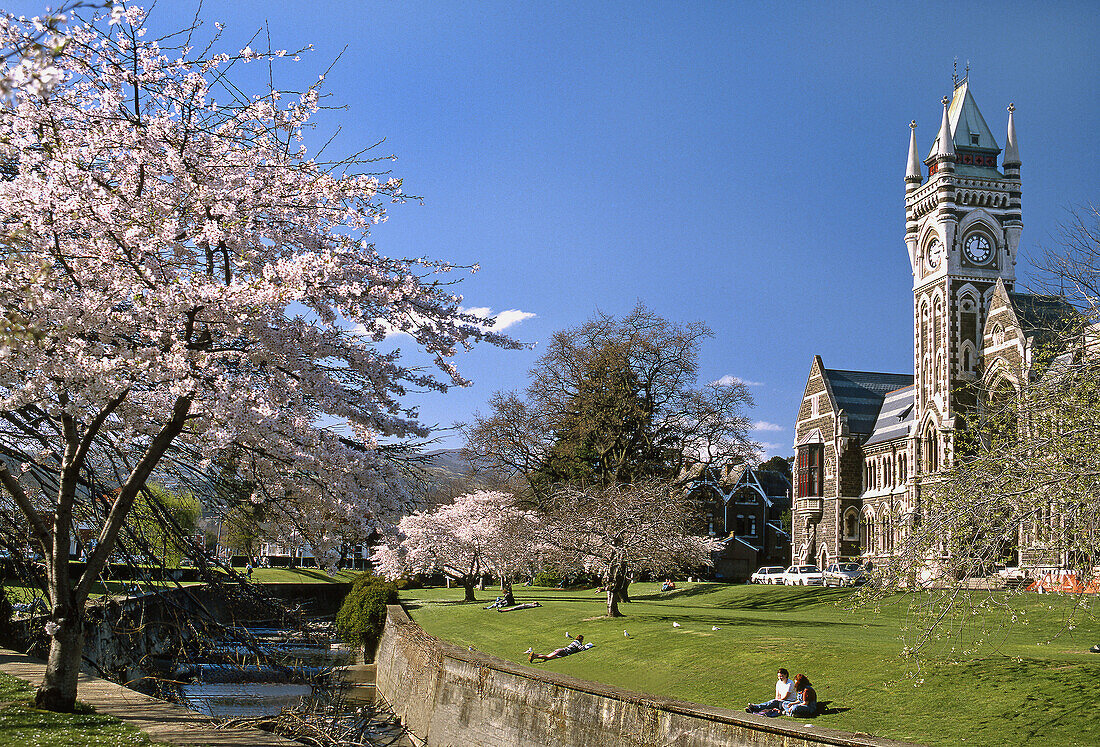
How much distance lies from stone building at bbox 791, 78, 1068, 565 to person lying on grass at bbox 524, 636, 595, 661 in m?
26.2

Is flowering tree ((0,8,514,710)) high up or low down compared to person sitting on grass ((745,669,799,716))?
up

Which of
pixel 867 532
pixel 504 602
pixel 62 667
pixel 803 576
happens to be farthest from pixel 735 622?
pixel 867 532

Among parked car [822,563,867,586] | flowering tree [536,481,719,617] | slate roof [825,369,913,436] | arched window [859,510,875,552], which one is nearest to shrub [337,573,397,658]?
flowering tree [536,481,719,617]

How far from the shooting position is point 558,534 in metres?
34.0

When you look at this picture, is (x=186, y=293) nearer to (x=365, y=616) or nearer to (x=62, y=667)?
(x=62, y=667)

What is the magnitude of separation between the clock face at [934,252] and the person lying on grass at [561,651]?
37733 millimetres

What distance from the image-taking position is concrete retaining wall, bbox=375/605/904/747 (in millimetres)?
13617

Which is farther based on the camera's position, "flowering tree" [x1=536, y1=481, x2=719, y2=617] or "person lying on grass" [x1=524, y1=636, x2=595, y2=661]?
"flowering tree" [x1=536, y1=481, x2=719, y2=617]

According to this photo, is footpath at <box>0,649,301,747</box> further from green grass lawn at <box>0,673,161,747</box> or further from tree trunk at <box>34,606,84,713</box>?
tree trunk at <box>34,606,84,713</box>

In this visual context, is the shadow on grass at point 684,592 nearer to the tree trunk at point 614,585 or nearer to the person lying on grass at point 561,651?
the tree trunk at point 614,585

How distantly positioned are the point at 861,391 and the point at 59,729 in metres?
63.4

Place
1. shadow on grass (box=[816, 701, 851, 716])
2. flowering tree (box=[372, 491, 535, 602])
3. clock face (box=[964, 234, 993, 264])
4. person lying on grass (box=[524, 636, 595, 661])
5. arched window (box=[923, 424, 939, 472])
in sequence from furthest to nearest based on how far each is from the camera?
clock face (box=[964, 234, 993, 264])
arched window (box=[923, 424, 939, 472])
flowering tree (box=[372, 491, 535, 602])
person lying on grass (box=[524, 636, 595, 661])
shadow on grass (box=[816, 701, 851, 716])

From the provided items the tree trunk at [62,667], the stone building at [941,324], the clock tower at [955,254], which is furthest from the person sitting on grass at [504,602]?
the tree trunk at [62,667]

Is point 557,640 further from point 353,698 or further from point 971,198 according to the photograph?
point 971,198
